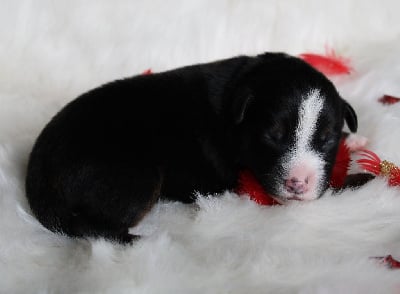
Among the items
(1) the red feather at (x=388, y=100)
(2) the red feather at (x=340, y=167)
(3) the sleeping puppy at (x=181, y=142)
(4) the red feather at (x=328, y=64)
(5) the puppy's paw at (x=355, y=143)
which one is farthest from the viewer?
(4) the red feather at (x=328, y=64)

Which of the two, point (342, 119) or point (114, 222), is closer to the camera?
point (114, 222)

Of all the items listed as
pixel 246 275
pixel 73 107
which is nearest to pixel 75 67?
pixel 73 107

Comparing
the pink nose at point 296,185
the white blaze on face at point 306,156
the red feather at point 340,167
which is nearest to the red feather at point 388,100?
the red feather at point 340,167

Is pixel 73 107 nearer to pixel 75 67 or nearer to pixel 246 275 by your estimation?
pixel 246 275

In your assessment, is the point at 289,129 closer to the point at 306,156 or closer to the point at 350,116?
the point at 306,156

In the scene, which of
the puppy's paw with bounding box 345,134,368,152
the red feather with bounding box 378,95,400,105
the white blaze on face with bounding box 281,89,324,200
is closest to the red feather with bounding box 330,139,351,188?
the puppy's paw with bounding box 345,134,368,152

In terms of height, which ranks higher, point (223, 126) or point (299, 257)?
point (223, 126)

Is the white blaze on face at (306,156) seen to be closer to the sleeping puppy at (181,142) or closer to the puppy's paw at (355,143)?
the sleeping puppy at (181,142)

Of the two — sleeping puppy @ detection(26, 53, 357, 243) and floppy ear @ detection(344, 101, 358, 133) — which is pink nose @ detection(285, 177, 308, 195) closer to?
sleeping puppy @ detection(26, 53, 357, 243)
